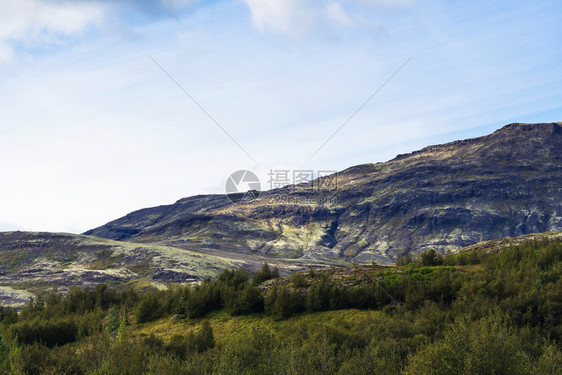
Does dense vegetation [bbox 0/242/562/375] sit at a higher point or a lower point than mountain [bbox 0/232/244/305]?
higher

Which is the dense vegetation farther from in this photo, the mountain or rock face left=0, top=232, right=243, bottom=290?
rock face left=0, top=232, right=243, bottom=290

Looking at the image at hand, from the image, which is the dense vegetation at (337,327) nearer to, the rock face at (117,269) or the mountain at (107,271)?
the mountain at (107,271)

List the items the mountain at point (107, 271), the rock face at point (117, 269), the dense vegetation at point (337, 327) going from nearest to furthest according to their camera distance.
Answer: the dense vegetation at point (337, 327) < the mountain at point (107, 271) < the rock face at point (117, 269)

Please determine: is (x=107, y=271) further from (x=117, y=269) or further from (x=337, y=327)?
(x=337, y=327)

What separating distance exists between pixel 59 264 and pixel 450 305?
203 meters

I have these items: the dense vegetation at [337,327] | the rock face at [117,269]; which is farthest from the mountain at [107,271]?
the dense vegetation at [337,327]

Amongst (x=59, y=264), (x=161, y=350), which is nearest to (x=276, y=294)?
(x=161, y=350)

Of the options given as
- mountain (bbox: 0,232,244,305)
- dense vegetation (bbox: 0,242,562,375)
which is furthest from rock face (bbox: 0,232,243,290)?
dense vegetation (bbox: 0,242,562,375)

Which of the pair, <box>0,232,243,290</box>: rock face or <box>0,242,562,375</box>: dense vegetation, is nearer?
<box>0,242,562,375</box>: dense vegetation

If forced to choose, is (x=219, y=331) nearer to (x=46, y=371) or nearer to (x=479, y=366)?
A: (x=46, y=371)

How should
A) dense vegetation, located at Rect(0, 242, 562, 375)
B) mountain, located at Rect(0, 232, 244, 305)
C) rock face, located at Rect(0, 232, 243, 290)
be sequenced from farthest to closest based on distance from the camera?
rock face, located at Rect(0, 232, 243, 290)
mountain, located at Rect(0, 232, 244, 305)
dense vegetation, located at Rect(0, 242, 562, 375)

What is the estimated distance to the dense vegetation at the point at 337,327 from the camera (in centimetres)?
2161

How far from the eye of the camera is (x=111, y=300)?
62188 millimetres

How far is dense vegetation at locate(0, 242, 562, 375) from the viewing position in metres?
21.6
